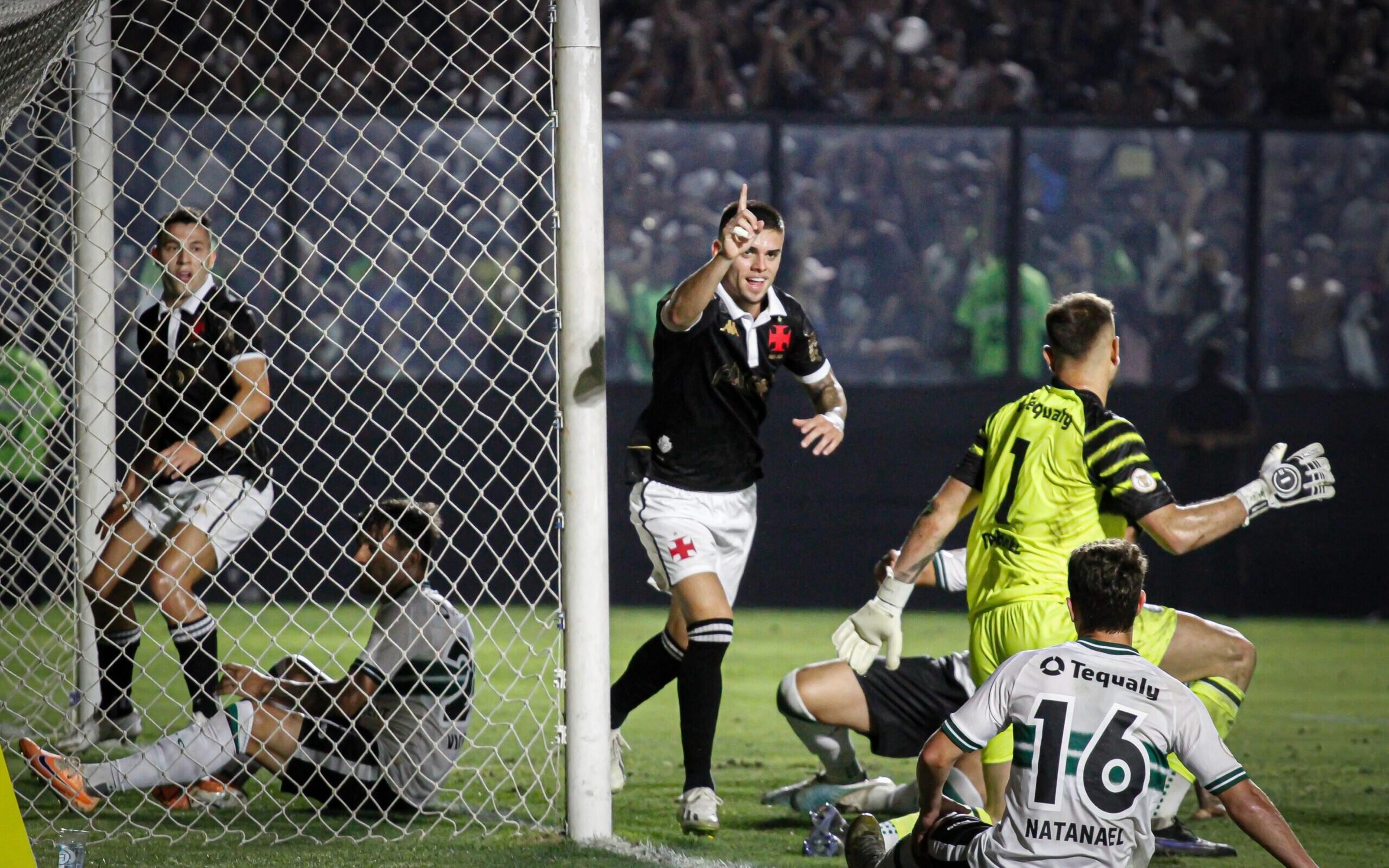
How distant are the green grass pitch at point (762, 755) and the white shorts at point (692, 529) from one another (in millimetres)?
598

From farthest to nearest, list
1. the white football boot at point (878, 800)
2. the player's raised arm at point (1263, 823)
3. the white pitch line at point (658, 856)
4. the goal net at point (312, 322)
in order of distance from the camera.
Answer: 1. the goal net at point (312, 322)
2. the white football boot at point (878, 800)
3. the white pitch line at point (658, 856)
4. the player's raised arm at point (1263, 823)

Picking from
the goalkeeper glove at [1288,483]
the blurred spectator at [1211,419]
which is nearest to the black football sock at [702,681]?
the goalkeeper glove at [1288,483]

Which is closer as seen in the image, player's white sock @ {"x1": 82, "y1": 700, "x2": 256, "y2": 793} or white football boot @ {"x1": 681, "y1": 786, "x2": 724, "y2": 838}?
white football boot @ {"x1": 681, "y1": 786, "x2": 724, "y2": 838}

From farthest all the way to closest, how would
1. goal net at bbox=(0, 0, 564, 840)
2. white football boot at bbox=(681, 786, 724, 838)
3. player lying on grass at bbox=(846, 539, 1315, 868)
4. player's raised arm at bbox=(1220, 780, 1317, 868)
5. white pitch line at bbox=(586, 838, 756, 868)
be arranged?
goal net at bbox=(0, 0, 564, 840), white football boot at bbox=(681, 786, 724, 838), white pitch line at bbox=(586, 838, 756, 868), player lying on grass at bbox=(846, 539, 1315, 868), player's raised arm at bbox=(1220, 780, 1317, 868)

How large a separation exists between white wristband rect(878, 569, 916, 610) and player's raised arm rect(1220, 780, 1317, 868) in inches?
56.7

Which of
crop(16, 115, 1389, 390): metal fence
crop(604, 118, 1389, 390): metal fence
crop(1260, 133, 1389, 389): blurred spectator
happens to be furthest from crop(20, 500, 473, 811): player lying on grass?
crop(1260, 133, 1389, 389): blurred spectator

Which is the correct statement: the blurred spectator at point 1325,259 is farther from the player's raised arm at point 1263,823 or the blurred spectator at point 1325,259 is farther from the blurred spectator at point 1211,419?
the player's raised arm at point 1263,823

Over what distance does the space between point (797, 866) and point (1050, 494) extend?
124 cm

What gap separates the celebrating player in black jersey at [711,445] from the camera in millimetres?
4699

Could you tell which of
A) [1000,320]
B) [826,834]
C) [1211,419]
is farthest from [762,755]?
[1211,419]

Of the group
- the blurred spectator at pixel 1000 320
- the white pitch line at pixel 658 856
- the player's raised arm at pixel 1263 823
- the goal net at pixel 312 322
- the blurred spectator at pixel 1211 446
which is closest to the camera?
the player's raised arm at pixel 1263 823

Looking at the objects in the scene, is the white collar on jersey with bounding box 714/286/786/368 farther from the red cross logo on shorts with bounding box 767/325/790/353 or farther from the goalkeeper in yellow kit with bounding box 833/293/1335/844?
the goalkeeper in yellow kit with bounding box 833/293/1335/844

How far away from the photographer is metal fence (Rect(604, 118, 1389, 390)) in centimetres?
1147

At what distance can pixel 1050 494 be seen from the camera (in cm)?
407
